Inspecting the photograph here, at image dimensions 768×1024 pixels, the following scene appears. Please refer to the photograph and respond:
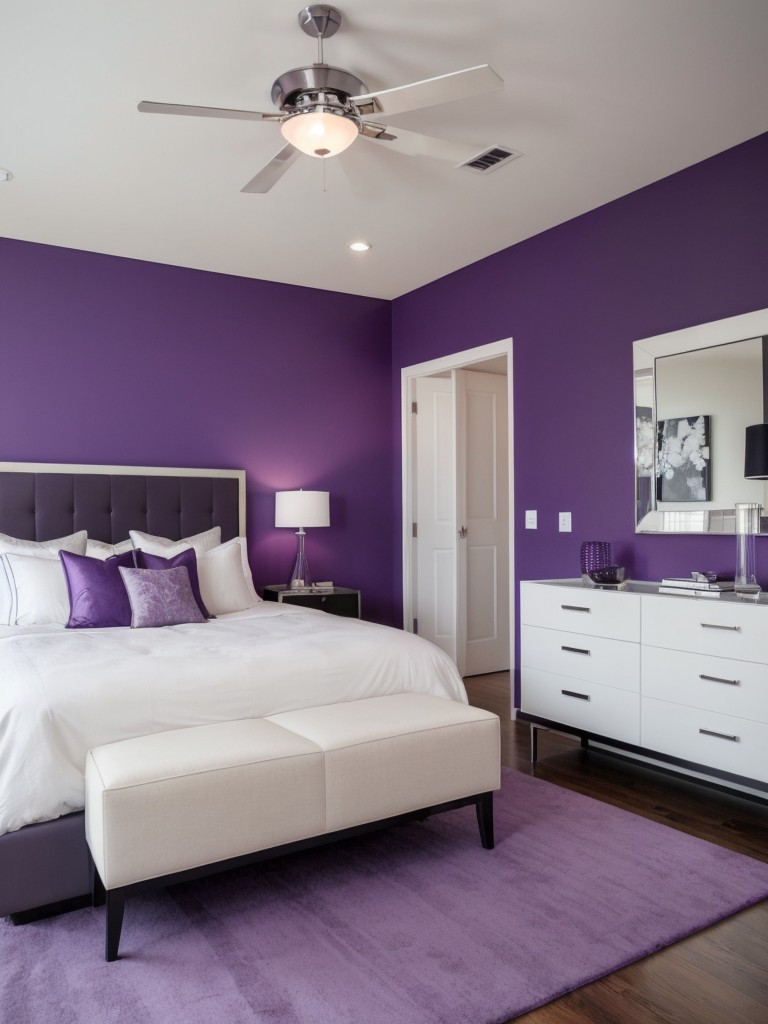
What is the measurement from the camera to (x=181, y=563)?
396 cm

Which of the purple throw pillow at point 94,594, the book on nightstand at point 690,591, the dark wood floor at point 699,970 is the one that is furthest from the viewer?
the purple throw pillow at point 94,594

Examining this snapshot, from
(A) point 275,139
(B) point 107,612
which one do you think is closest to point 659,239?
(A) point 275,139

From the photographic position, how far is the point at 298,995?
1877 mm

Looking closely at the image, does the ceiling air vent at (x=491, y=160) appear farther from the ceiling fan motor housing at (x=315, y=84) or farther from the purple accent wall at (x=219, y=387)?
the purple accent wall at (x=219, y=387)

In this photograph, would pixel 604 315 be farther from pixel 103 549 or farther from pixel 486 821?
pixel 103 549

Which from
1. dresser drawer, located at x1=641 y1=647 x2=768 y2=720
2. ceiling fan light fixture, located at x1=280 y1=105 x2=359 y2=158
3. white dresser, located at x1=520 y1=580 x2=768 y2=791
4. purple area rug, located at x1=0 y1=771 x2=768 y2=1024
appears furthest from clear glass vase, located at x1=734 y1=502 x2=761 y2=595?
ceiling fan light fixture, located at x1=280 y1=105 x2=359 y2=158

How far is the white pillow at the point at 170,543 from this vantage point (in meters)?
4.14

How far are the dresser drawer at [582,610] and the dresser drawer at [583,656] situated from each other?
1.3 inches

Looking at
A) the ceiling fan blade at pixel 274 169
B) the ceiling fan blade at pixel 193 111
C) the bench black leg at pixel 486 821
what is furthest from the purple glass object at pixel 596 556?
the ceiling fan blade at pixel 193 111

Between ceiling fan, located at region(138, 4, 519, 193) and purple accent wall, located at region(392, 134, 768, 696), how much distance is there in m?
1.24

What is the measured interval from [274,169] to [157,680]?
1.85m

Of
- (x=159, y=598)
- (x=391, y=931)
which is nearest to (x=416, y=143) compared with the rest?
(x=159, y=598)

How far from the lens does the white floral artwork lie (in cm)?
346

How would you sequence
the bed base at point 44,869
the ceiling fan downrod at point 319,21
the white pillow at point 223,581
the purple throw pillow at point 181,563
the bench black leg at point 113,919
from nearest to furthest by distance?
the bench black leg at point 113,919, the bed base at point 44,869, the ceiling fan downrod at point 319,21, the purple throw pillow at point 181,563, the white pillow at point 223,581
